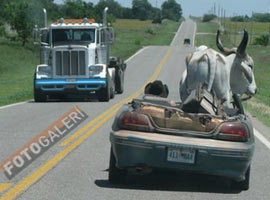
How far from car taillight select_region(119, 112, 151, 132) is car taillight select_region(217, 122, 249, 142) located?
2.89ft

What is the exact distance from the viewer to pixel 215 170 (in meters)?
8.14

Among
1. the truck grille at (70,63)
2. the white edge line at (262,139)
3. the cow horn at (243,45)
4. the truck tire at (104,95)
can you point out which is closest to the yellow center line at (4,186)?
the cow horn at (243,45)

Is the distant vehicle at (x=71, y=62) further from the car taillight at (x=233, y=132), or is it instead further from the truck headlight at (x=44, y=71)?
the car taillight at (x=233, y=132)

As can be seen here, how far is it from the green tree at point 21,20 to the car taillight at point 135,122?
216ft

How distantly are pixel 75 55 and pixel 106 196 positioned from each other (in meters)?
16.8

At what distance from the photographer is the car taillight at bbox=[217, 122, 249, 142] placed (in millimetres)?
8102

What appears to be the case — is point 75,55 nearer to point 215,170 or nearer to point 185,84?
point 185,84

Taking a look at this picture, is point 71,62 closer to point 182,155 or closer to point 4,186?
point 4,186

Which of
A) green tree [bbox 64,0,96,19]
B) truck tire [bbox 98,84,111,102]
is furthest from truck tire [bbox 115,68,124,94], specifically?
green tree [bbox 64,0,96,19]

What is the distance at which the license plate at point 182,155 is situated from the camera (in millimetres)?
8031

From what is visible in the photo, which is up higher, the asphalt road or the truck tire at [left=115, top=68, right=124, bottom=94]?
the asphalt road

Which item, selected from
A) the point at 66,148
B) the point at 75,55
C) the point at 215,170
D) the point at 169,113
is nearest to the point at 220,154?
the point at 215,170

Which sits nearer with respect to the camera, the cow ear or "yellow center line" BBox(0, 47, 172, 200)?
"yellow center line" BBox(0, 47, 172, 200)

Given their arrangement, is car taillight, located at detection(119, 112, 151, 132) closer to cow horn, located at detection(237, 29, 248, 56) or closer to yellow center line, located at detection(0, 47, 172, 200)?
yellow center line, located at detection(0, 47, 172, 200)
